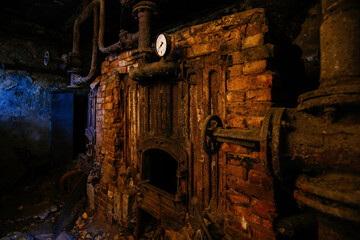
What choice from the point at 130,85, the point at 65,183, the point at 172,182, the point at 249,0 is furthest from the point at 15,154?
the point at 249,0

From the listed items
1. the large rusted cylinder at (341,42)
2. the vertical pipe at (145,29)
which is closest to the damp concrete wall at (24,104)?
the vertical pipe at (145,29)

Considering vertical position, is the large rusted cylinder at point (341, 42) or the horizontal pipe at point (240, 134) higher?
the large rusted cylinder at point (341, 42)

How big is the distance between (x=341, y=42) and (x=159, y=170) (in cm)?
287

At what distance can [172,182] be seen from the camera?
11.4 ft

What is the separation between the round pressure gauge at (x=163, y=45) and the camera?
6.92 ft

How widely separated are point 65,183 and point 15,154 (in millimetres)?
1476

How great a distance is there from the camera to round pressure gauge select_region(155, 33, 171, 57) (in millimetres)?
2109

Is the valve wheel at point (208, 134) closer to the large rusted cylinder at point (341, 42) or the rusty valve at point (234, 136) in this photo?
the rusty valve at point (234, 136)

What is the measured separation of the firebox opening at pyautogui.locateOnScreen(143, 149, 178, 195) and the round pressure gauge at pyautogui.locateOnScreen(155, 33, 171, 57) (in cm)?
159

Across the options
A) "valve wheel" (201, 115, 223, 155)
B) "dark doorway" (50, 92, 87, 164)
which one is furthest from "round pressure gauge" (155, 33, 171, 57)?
"dark doorway" (50, 92, 87, 164)

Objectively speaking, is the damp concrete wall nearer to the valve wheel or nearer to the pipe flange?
the valve wheel

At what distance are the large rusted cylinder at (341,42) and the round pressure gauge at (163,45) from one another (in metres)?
1.49

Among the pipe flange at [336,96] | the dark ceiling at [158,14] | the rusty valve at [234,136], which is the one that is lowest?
the rusty valve at [234,136]

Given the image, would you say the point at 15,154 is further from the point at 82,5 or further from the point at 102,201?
the point at 82,5
